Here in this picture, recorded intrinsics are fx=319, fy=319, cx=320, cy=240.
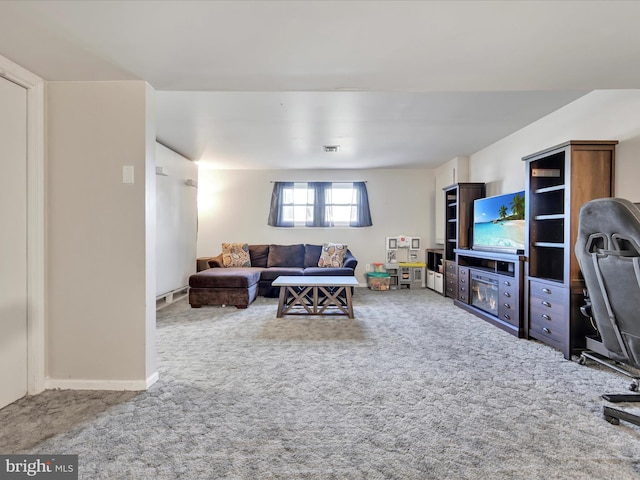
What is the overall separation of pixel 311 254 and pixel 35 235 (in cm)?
442

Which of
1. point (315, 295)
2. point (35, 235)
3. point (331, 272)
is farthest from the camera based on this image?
point (331, 272)

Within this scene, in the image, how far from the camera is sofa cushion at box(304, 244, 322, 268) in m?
6.12

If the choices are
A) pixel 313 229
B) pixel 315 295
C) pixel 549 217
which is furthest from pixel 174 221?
pixel 549 217

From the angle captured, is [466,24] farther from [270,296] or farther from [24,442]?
[270,296]

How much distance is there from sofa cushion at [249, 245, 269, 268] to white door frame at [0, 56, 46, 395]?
3983 millimetres

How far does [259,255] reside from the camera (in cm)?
617

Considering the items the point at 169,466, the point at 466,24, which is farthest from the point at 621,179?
the point at 169,466

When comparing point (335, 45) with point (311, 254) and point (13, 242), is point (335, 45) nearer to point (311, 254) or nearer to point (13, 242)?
point (13, 242)

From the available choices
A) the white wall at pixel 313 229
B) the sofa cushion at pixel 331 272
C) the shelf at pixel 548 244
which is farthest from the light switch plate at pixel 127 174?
the white wall at pixel 313 229

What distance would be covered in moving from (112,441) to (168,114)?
3.21 m

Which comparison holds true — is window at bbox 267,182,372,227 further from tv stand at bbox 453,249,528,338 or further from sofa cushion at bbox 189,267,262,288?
tv stand at bbox 453,249,528,338

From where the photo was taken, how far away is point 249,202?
6656mm

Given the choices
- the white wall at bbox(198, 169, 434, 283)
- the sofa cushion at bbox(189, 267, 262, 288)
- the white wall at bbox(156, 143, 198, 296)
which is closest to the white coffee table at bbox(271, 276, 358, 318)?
the sofa cushion at bbox(189, 267, 262, 288)

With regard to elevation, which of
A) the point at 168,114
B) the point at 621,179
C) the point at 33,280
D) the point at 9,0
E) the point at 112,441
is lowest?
the point at 112,441
